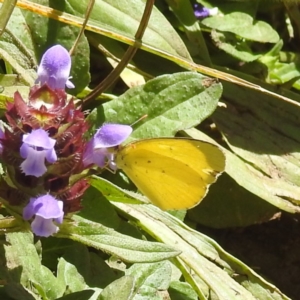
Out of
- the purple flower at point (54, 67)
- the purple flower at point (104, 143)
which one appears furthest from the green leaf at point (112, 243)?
the purple flower at point (54, 67)

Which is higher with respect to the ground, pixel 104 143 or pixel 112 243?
pixel 104 143

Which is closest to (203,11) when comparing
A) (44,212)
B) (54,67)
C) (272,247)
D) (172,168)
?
(272,247)

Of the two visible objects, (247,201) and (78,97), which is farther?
(247,201)

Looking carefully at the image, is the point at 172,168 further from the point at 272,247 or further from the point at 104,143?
the point at 272,247

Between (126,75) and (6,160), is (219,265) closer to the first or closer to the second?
(126,75)

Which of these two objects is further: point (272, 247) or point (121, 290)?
point (272, 247)

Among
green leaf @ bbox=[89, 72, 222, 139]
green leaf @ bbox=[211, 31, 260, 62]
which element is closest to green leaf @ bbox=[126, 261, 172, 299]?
green leaf @ bbox=[89, 72, 222, 139]

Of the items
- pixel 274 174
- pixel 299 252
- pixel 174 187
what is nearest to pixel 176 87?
pixel 174 187
